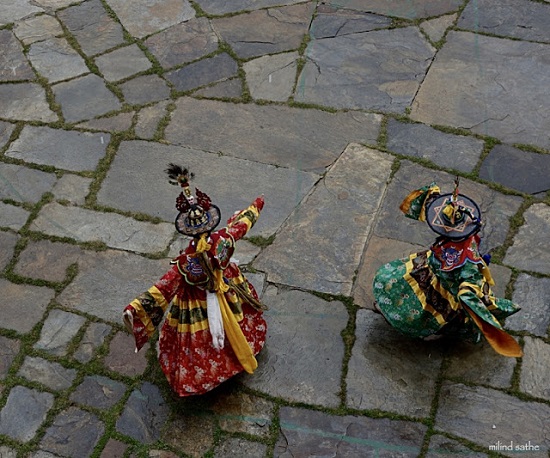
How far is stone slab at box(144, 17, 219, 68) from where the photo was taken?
6965 mm

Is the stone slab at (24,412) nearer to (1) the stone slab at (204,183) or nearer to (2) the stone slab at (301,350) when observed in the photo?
(2) the stone slab at (301,350)

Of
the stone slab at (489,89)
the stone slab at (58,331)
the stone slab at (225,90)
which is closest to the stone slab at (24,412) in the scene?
the stone slab at (58,331)

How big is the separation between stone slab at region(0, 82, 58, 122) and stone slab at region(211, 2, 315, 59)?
1736 mm

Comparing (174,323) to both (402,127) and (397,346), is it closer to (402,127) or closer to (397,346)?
(397,346)

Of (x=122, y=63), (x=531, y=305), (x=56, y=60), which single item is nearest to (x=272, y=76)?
(x=122, y=63)

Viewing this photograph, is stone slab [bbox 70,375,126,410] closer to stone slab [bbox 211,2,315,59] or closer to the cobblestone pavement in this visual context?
the cobblestone pavement

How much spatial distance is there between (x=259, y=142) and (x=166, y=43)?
5.38 feet

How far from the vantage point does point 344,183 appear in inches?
230

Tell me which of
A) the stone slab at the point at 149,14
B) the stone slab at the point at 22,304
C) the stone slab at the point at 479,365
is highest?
the stone slab at the point at 149,14

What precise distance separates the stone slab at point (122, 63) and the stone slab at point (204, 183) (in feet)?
3.18

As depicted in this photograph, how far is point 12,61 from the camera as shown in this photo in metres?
7.05

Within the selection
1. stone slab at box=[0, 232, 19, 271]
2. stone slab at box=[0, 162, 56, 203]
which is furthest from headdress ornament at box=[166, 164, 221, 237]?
stone slab at box=[0, 162, 56, 203]

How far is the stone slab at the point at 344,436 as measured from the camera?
14.3 feet

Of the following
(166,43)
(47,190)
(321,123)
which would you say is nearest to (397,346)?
(321,123)
